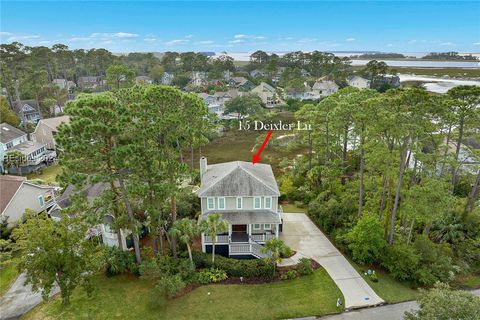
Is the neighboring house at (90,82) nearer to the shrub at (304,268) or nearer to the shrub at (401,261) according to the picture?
the shrub at (304,268)

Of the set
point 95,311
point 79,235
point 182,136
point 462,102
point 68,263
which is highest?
point 462,102

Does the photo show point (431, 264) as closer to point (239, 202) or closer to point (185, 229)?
point (239, 202)

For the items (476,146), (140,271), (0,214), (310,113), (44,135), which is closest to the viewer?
(140,271)

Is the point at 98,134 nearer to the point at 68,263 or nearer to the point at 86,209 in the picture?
the point at 86,209

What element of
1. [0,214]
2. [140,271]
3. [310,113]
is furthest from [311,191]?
[0,214]

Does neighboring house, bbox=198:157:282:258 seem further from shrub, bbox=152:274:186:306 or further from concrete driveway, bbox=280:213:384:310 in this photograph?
shrub, bbox=152:274:186:306

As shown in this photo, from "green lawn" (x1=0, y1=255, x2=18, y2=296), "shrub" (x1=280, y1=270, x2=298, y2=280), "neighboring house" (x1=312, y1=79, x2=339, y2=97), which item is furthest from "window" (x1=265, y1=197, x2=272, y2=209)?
"neighboring house" (x1=312, y1=79, x2=339, y2=97)

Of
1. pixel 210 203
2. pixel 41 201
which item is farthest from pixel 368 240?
pixel 41 201
